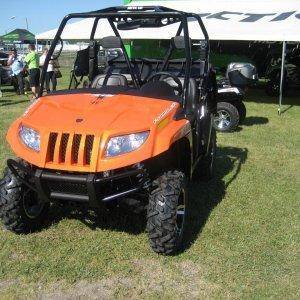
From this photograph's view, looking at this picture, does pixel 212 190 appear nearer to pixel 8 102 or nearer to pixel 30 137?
pixel 30 137

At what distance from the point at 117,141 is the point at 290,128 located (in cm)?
676

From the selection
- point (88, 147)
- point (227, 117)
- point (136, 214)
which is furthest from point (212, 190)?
point (227, 117)

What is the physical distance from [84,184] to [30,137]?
632 millimetres

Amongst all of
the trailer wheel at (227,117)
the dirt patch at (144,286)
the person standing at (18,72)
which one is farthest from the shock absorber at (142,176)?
the person standing at (18,72)

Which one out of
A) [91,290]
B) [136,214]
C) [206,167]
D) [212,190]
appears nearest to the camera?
[91,290]

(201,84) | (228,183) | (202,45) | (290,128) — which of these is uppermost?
(202,45)

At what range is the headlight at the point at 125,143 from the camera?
11.0 feet

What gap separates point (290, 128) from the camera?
9406 millimetres

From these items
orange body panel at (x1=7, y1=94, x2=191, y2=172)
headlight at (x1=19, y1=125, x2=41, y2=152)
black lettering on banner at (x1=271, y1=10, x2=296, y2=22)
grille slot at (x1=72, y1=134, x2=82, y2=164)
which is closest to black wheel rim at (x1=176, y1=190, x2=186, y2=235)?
orange body panel at (x1=7, y1=94, x2=191, y2=172)

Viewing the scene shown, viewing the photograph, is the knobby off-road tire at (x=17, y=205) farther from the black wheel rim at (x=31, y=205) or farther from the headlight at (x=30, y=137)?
the headlight at (x=30, y=137)

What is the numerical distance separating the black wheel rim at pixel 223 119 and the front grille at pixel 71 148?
5752 millimetres

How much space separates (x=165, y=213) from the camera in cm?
347

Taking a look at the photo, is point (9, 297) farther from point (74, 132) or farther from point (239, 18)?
point (239, 18)

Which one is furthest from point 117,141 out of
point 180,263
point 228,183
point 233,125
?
point 233,125
